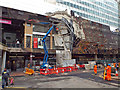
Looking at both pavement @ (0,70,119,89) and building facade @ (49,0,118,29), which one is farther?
building facade @ (49,0,118,29)

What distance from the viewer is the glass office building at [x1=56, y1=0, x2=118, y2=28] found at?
37.0 metres

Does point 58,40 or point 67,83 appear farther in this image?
point 58,40

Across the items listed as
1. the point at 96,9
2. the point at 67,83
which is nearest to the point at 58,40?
the point at 67,83

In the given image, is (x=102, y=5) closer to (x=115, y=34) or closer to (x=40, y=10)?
(x=115, y=34)

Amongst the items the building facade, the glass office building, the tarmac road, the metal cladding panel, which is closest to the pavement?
the tarmac road

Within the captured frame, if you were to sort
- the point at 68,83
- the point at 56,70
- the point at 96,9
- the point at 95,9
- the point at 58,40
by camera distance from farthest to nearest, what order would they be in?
the point at 96,9
the point at 95,9
the point at 58,40
the point at 56,70
the point at 68,83

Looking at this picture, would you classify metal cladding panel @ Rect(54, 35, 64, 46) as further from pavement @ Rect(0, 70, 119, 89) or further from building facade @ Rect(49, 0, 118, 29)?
pavement @ Rect(0, 70, 119, 89)

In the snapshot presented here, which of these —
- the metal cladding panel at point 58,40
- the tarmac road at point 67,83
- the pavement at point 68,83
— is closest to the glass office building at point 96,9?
the metal cladding panel at point 58,40

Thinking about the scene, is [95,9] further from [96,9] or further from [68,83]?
[68,83]

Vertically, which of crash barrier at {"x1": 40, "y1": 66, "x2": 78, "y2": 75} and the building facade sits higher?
the building facade

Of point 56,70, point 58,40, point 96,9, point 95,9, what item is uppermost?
point 96,9

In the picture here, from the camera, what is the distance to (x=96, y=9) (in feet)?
147

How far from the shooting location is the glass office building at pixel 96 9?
3700 cm

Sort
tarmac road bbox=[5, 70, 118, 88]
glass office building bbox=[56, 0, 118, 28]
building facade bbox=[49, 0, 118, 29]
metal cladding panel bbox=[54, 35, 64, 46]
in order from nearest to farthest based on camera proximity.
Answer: tarmac road bbox=[5, 70, 118, 88], metal cladding panel bbox=[54, 35, 64, 46], building facade bbox=[49, 0, 118, 29], glass office building bbox=[56, 0, 118, 28]
